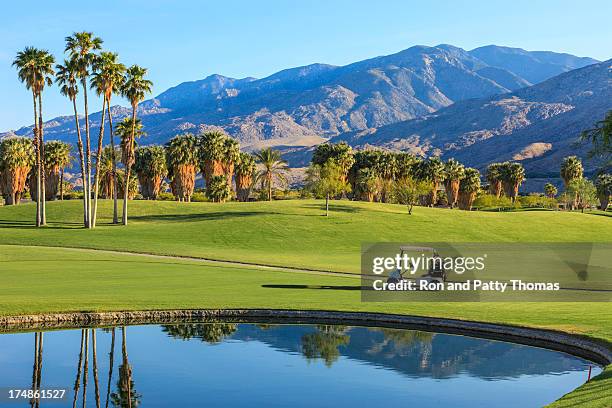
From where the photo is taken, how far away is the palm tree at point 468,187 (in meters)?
175

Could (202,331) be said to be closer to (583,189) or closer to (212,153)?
(212,153)

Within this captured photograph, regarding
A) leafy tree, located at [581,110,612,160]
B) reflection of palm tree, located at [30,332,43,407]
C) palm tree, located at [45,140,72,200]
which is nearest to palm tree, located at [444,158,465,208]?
palm tree, located at [45,140,72,200]

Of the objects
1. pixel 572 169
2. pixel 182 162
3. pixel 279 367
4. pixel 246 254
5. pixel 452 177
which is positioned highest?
pixel 182 162

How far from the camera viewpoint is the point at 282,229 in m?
90.4

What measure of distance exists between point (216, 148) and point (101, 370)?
A: 4808 inches

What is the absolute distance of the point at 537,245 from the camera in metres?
92.1

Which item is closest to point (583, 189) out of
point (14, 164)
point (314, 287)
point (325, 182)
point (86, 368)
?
Result: point (325, 182)

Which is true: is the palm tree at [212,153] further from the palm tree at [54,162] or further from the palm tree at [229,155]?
the palm tree at [54,162]

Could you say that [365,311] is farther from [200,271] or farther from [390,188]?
[390,188]

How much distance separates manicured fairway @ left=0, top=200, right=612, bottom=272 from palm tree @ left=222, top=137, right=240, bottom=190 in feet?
120

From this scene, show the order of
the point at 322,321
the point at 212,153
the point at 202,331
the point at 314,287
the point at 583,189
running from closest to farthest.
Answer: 1. the point at 202,331
2. the point at 322,321
3. the point at 314,287
4. the point at 212,153
5. the point at 583,189

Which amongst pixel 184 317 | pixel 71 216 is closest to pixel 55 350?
pixel 184 317

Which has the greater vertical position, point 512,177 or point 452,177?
point 512,177

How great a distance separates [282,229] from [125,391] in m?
67.2
